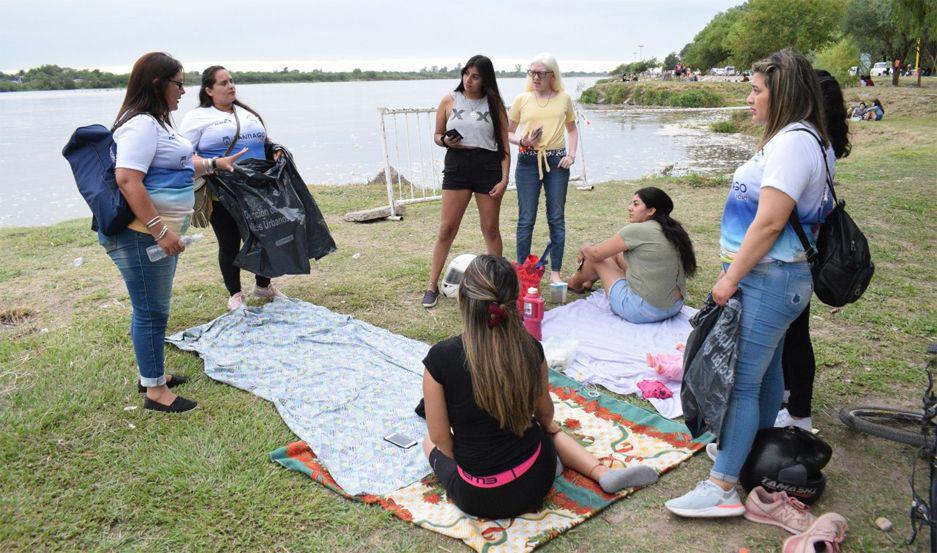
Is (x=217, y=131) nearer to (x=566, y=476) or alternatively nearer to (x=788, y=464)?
(x=566, y=476)

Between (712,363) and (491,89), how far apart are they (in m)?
2.93

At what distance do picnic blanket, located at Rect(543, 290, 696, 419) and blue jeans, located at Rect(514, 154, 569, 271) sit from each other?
663mm

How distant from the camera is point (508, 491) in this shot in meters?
2.52

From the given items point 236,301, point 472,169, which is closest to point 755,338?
point 472,169

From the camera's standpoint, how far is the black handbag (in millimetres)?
2445

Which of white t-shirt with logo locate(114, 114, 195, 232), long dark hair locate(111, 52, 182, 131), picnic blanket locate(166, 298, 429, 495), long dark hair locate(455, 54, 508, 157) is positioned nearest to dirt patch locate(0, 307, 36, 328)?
picnic blanket locate(166, 298, 429, 495)

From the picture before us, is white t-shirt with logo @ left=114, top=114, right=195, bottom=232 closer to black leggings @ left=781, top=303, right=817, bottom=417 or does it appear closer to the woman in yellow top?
the woman in yellow top

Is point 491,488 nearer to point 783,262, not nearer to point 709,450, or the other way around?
point 709,450

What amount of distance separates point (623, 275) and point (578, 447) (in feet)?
7.64

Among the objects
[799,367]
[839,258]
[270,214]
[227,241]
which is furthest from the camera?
[227,241]

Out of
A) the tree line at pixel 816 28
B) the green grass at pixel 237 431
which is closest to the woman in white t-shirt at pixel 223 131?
the green grass at pixel 237 431

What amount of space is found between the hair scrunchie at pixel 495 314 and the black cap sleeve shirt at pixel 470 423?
206 mm

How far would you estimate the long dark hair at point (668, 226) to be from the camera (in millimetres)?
4469

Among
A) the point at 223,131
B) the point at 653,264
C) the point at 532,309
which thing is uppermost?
the point at 223,131
